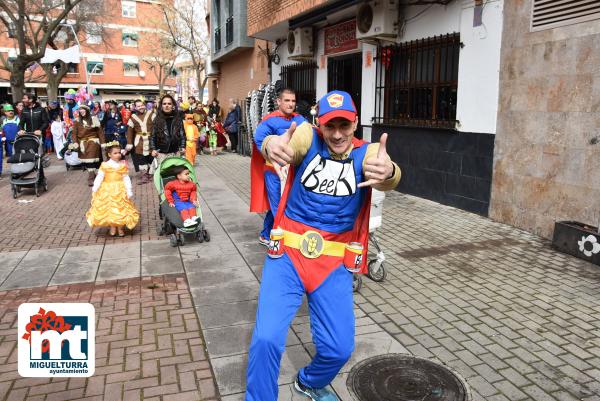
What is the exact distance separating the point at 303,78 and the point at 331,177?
13.5 metres

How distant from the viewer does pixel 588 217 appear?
22.2 ft

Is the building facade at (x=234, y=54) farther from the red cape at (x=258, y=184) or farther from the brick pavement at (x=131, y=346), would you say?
the brick pavement at (x=131, y=346)

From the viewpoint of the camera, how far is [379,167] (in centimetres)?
277

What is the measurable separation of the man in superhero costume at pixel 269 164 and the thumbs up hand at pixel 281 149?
257 centimetres

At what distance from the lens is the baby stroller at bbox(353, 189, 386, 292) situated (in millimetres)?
5035

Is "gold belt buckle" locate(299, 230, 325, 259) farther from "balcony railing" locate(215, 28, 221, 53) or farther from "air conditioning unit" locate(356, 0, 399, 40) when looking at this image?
"balcony railing" locate(215, 28, 221, 53)

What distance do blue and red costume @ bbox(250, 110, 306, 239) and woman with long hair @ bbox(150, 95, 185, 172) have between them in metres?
3.00

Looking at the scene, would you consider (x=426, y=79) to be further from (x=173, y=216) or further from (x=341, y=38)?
(x=173, y=216)

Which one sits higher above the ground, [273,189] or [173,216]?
[273,189]

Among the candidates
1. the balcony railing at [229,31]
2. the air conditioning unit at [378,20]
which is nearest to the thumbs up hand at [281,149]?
the air conditioning unit at [378,20]

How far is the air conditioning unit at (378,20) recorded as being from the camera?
1041 cm

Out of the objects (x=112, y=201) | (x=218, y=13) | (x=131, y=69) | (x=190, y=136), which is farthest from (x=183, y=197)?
(x=131, y=69)

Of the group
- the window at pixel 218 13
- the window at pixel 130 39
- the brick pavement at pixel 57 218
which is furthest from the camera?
the window at pixel 130 39

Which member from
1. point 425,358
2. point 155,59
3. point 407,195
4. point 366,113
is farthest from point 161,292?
point 155,59
